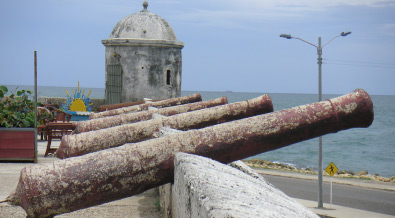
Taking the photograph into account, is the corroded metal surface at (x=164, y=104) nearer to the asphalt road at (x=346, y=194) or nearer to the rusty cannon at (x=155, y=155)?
the rusty cannon at (x=155, y=155)

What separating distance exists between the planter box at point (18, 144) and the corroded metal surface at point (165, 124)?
8742 mm

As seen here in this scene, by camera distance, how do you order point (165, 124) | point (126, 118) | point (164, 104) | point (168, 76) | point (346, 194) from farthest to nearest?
point (346, 194)
point (168, 76)
point (164, 104)
point (126, 118)
point (165, 124)

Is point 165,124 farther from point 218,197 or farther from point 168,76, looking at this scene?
point 168,76

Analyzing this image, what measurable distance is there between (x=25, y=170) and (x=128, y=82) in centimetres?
2124

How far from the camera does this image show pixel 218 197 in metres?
2.81

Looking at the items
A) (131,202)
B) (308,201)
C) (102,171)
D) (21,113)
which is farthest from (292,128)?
(308,201)

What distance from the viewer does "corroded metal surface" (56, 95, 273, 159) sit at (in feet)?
21.2

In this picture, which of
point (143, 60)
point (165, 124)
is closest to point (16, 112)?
point (143, 60)

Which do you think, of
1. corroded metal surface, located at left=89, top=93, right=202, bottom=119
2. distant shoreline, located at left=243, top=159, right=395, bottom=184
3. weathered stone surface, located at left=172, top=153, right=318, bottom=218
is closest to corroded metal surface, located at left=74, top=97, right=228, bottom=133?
corroded metal surface, located at left=89, top=93, right=202, bottom=119

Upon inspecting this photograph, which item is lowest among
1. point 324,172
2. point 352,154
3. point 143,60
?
point 352,154

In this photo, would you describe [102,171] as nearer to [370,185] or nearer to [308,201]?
[308,201]

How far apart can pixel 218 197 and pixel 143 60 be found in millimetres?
22389

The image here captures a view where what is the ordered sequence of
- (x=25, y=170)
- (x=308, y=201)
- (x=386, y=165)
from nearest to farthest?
(x=25, y=170), (x=308, y=201), (x=386, y=165)

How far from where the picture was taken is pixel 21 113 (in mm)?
16094
